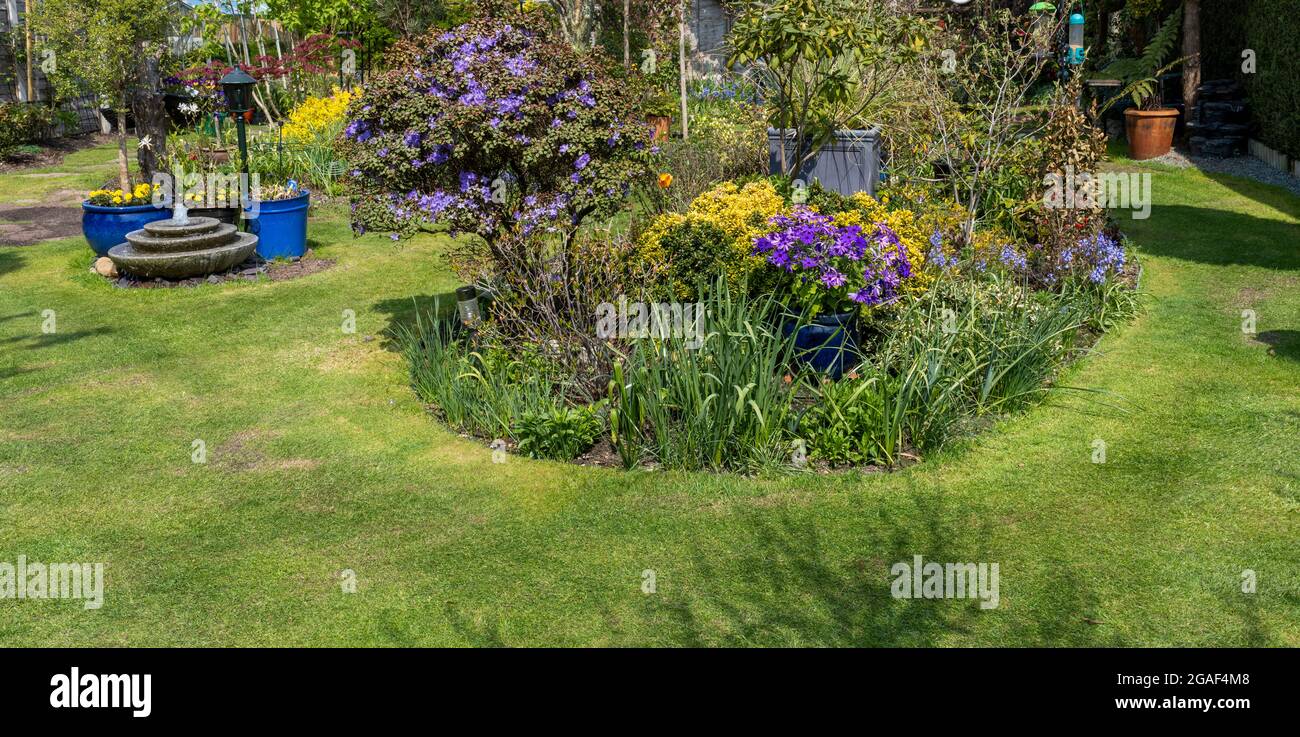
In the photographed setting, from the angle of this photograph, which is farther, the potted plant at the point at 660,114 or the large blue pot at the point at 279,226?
the potted plant at the point at 660,114

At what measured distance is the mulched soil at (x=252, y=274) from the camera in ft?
39.3

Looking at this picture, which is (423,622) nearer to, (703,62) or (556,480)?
(556,480)

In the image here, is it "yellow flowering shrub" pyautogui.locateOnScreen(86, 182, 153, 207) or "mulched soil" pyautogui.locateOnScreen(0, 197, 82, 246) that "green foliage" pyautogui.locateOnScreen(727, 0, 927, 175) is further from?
"mulched soil" pyautogui.locateOnScreen(0, 197, 82, 246)

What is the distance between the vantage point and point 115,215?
12.7m

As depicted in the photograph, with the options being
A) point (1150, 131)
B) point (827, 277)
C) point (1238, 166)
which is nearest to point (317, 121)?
point (827, 277)

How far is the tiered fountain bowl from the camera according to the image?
11.8 meters

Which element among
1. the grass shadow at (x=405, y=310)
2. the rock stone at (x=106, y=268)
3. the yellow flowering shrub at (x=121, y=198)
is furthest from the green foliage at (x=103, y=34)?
the grass shadow at (x=405, y=310)

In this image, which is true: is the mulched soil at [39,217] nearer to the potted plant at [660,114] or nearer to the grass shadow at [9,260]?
the grass shadow at [9,260]

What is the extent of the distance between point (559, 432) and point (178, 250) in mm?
6595

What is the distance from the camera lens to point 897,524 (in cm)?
627

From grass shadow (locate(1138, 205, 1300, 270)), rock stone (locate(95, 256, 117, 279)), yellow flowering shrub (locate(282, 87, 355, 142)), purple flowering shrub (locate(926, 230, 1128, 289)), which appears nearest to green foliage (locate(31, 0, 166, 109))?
rock stone (locate(95, 256, 117, 279))

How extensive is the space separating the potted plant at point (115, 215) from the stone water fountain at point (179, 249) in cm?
60
